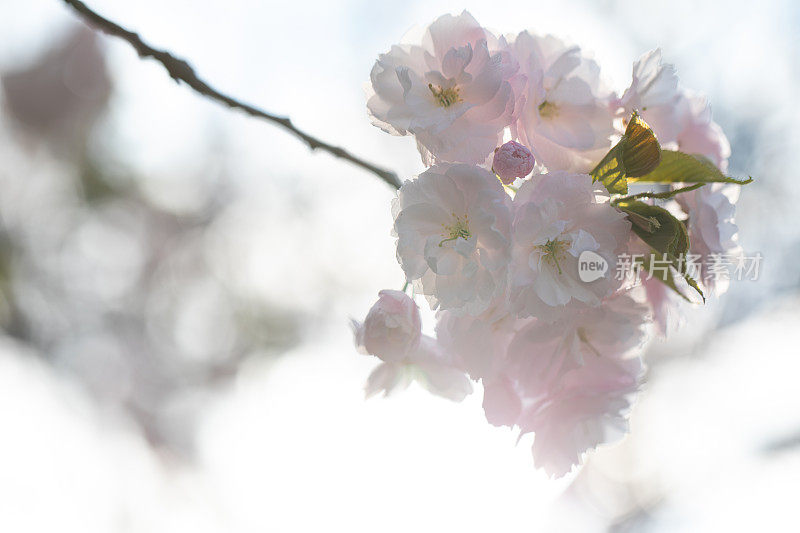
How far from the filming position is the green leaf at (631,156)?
569mm

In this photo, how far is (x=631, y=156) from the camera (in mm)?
582

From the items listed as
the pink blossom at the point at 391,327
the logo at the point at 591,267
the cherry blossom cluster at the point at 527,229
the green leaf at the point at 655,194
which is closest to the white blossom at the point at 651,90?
the cherry blossom cluster at the point at 527,229

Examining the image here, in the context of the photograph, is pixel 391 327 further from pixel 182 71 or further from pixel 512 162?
pixel 182 71

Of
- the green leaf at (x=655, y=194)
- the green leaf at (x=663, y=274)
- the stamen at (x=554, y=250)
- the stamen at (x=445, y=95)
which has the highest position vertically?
the stamen at (x=445, y=95)

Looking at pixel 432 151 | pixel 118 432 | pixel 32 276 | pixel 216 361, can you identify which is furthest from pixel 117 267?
pixel 432 151

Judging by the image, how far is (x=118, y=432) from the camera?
10.6ft

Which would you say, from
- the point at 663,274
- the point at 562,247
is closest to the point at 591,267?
the point at 562,247

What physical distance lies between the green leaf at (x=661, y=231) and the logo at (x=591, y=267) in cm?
6

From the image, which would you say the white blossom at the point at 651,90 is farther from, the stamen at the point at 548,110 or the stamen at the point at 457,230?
the stamen at the point at 457,230

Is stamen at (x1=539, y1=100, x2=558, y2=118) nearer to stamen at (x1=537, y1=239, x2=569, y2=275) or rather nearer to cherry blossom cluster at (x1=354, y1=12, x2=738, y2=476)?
cherry blossom cluster at (x1=354, y1=12, x2=738, y2=476)

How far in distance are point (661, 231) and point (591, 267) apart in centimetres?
8

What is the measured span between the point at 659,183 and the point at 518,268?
0.69ft

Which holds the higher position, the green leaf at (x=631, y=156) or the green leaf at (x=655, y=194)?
the green leaf at (x=631, y=156)

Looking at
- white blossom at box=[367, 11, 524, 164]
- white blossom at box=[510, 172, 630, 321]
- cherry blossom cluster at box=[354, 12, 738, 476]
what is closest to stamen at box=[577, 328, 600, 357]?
cherry blossom cluster at box=[354, 12, 738, 476]
